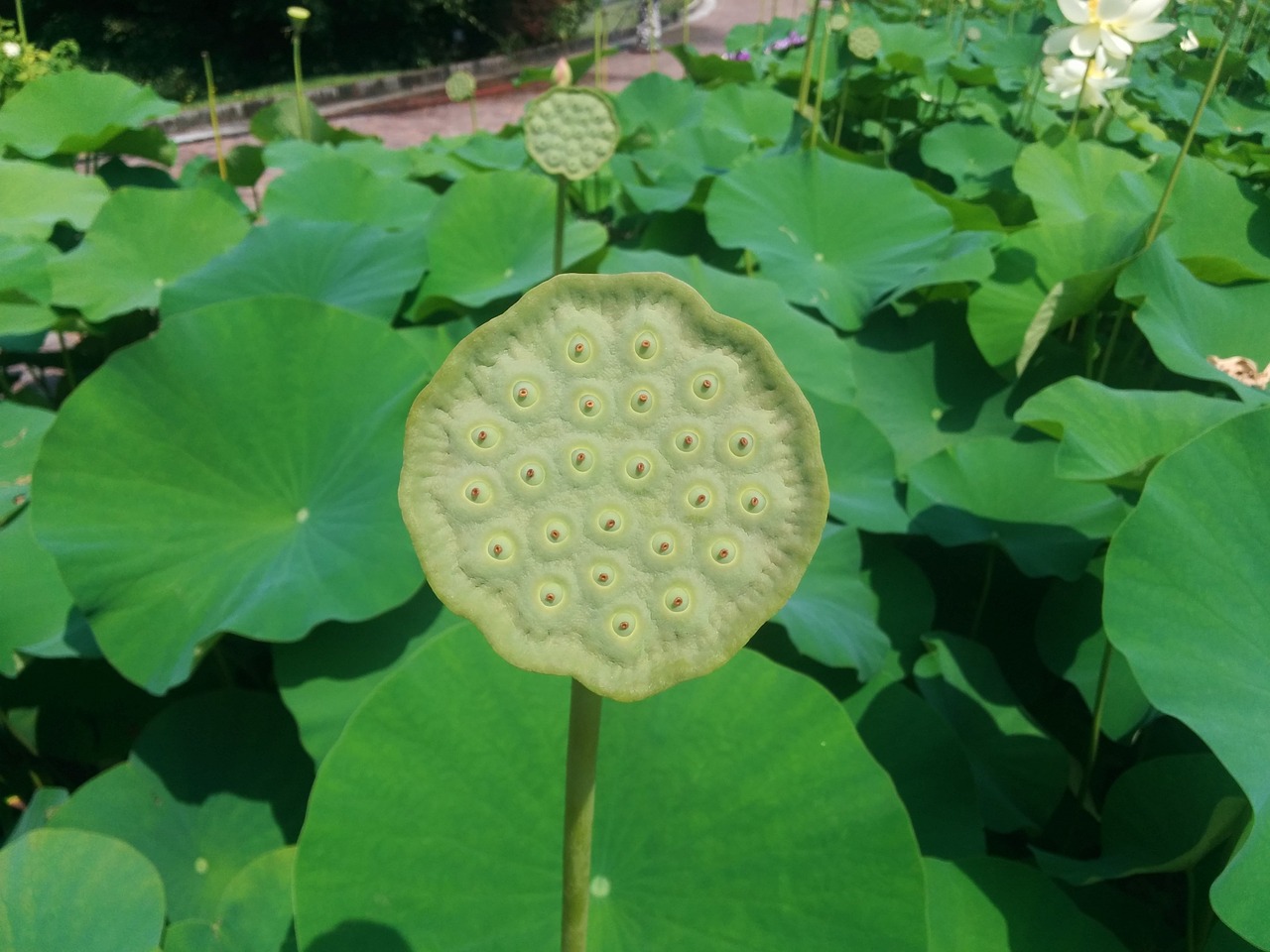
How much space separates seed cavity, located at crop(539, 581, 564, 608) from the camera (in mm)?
307

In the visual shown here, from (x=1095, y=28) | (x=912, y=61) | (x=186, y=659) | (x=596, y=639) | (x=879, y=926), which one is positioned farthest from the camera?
(x=912, y=61)

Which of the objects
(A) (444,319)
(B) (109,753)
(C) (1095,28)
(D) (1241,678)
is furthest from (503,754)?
(C) (1095,28)

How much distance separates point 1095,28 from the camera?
157 cm

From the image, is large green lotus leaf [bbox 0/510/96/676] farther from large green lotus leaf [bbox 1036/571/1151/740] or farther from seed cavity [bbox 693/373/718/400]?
large green lotus leaf [bbox 1036/571/1151/740]

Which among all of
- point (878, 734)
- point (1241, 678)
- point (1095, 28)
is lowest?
point (878, 734)

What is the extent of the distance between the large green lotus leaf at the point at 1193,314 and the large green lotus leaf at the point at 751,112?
5.40 feet

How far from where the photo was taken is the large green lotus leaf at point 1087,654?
938mm

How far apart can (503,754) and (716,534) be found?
0.45m

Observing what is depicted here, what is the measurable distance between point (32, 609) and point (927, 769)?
42.5 inches

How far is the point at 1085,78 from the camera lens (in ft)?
6.24

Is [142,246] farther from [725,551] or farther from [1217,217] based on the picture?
[1217,217]

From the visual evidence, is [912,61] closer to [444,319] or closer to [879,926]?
[444,319]

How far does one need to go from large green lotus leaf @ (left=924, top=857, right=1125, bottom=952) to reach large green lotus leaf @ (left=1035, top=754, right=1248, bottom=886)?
5cm

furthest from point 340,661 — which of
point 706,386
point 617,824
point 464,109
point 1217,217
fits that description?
point 464,109
